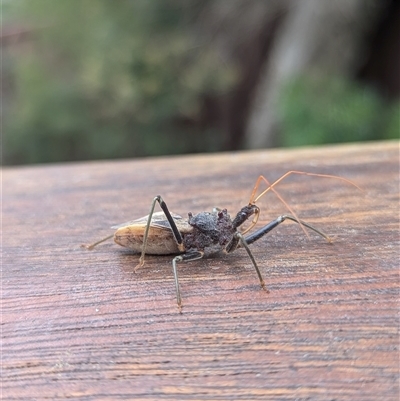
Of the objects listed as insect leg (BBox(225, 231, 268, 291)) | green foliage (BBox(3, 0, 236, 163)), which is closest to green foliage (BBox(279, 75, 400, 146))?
green foliage (BBox(3, 0, 236, 163))

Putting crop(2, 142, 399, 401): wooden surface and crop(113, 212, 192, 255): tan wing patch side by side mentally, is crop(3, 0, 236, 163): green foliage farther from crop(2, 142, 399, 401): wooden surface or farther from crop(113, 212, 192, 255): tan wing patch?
crop(113, 212, 192, 255): tan wing patch

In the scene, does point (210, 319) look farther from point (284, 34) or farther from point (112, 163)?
point (284, 34)

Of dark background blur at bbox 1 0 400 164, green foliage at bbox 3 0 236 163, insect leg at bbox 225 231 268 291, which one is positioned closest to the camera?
insect leg at bbox 225 231 268 291

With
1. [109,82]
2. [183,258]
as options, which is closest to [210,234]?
[183,258]

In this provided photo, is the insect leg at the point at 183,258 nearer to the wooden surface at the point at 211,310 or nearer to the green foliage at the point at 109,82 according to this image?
the wooden surface at the point at 211,310

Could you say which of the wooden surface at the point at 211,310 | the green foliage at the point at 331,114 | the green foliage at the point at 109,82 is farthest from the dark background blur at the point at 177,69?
the wooden surface at the point at 211,310

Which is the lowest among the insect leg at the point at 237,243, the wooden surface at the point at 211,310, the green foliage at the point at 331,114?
the wooden surface at the point at 211,310

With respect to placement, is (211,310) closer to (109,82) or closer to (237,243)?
(237,243)
